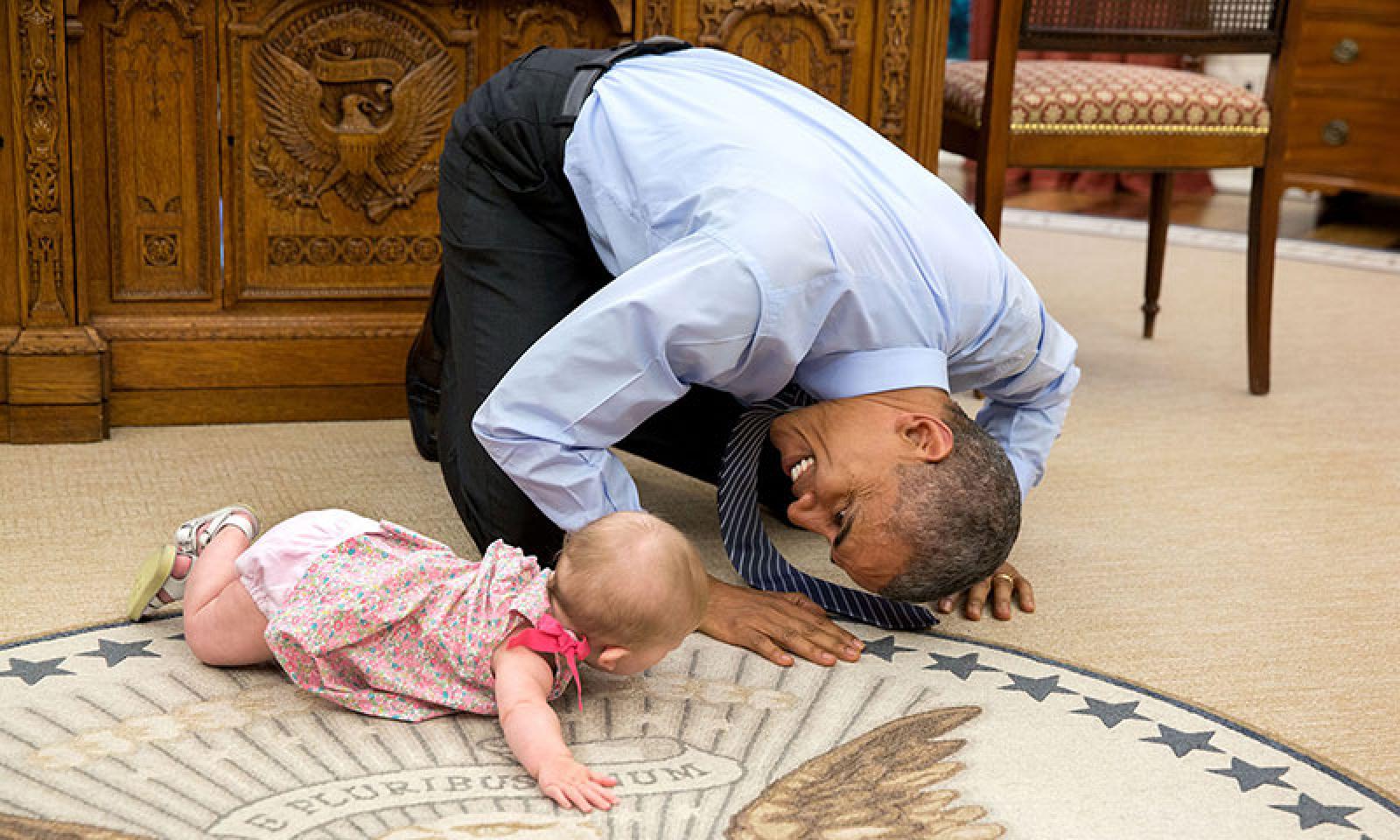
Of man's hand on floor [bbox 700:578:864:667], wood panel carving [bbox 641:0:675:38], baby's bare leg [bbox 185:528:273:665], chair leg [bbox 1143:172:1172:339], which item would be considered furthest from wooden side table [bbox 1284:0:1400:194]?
baby's bare leg [bbox 185:528:273:665]

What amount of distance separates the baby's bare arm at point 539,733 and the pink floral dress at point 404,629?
3 cm

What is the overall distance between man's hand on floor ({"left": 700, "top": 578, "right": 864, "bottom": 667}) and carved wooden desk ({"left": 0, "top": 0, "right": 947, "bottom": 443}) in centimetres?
111

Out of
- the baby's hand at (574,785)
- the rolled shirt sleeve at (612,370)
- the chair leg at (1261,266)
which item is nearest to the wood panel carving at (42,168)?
the rolled shirt sleeve at (612,370)

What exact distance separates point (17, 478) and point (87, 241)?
440 millimetres

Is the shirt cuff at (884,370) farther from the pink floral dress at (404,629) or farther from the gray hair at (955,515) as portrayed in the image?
the pink floral dress at (404,629)

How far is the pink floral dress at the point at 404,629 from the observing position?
164 cm

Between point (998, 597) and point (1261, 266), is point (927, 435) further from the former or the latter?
point (1261, 266)

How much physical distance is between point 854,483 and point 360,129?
54.5 inches

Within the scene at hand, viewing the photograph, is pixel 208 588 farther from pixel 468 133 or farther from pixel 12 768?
pixel 468 133

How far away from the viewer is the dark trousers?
2.01 metres

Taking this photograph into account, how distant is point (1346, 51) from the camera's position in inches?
203

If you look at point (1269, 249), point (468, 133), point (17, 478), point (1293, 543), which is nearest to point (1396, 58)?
point (1269, 249)

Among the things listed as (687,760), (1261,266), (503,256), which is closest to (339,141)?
(503,256)

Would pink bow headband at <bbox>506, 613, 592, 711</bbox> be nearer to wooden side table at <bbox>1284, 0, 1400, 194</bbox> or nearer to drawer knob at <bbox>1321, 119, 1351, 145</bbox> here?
wooden side table at <bbox>1284, 0, 1400, 194</bbox>
